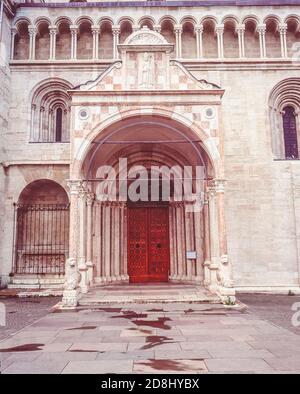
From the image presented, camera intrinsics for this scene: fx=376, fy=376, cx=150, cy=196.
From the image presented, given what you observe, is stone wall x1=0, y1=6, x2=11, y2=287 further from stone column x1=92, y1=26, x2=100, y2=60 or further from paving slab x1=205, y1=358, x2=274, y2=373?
paving slab x1=205, y1=358, x2=274, y2=373

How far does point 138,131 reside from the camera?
15.8 meters

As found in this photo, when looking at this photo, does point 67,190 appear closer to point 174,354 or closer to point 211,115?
point 211,115

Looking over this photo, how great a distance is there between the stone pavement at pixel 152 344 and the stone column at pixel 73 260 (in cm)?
94

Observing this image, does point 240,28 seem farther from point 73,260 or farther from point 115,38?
point 73,260

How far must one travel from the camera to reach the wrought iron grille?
1656 centimetres

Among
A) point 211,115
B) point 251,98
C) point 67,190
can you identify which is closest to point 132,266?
point 67,190

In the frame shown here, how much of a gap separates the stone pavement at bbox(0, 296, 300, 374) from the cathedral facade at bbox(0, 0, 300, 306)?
445cm

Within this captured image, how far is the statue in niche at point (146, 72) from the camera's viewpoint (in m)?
13.7

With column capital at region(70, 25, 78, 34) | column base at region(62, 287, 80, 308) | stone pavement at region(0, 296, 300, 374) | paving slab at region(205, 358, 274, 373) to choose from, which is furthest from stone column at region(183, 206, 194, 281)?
paving slab at region(205, 358, 274, 373)

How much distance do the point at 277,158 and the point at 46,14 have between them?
503 inches

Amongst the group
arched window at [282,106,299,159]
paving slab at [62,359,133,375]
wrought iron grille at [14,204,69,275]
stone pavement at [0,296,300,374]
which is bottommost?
stone pavement at [0,296,300,374]

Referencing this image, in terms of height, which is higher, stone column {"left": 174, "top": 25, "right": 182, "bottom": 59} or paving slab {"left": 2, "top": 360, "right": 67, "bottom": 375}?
stone column {"left": 174, "top": 25, "right": 182, "bottom": 59}

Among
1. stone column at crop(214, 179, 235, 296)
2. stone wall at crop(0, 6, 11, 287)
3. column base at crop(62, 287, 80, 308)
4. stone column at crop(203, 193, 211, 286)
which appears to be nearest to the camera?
column base at crop(62, 287, 80, 308)

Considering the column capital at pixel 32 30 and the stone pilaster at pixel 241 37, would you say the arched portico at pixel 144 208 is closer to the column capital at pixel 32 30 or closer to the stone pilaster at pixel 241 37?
the stone pilaster at pixel 241 37
